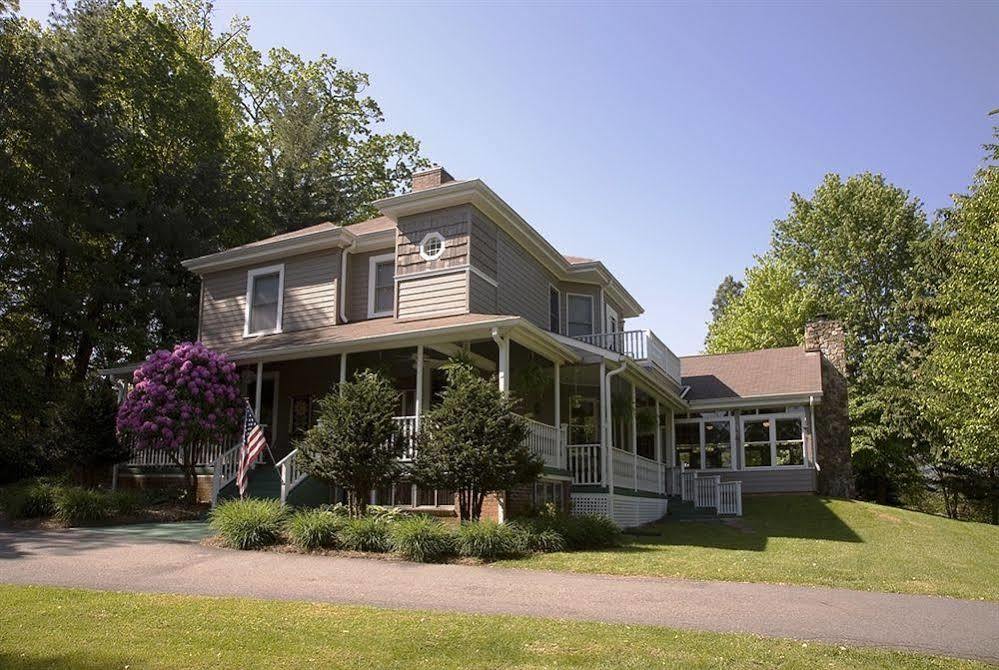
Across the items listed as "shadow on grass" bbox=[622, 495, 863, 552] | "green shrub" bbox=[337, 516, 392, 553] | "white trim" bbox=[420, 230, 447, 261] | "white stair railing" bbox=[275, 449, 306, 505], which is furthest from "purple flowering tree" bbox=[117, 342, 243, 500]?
"shadow on grass" bbox=[622, 495, 863, 552]

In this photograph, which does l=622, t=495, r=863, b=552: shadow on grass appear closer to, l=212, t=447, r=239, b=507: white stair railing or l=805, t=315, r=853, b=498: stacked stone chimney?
l=805, t=315, r=853, b=498: stacked stone chimney

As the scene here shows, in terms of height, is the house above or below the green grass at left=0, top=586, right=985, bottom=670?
above

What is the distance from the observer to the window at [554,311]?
20969 mm

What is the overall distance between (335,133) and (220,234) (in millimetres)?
11556

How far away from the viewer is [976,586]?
410 inches

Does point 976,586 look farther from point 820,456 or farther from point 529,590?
point 820,456

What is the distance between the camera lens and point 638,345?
67.7ft

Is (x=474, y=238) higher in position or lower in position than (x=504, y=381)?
higher

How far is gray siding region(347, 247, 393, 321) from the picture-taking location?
62.8 ft

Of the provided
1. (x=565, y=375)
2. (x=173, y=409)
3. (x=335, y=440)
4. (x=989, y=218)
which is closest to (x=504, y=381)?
(x=335, y=440)

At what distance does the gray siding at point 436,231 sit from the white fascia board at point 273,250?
1881 millimetres

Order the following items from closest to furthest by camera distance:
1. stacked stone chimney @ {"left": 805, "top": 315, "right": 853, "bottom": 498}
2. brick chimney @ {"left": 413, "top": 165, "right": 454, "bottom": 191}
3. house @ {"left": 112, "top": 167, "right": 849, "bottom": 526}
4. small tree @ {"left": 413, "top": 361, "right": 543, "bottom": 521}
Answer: small tree @ {"left": 413, "top": 361, "right": 543, "bottom": 521} < house @ {"left": 112, "top": 167, "right": 849, "bottom": 526} < brick chimney @ {"left": 413, "top": 165, "right": 454, "bottom": 191} < stacked stone chimney @ {"left": 805, "top": 315, "right": 853, "bottom": 498}

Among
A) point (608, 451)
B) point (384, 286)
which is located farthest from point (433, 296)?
point (608, 451)

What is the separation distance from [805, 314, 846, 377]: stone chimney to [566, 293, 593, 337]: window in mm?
9450
